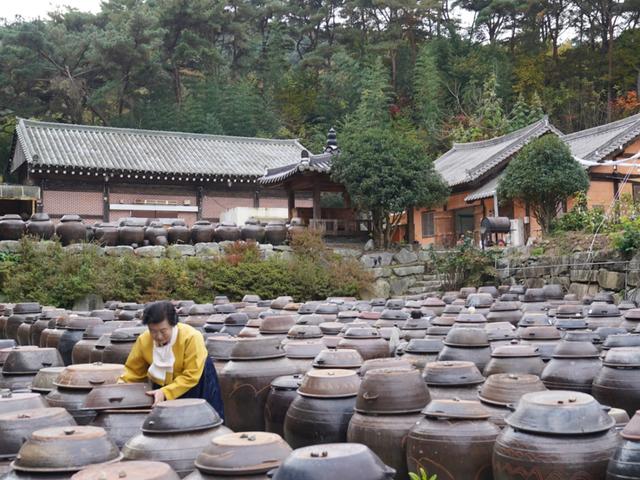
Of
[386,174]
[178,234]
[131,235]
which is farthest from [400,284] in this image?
[131,235]

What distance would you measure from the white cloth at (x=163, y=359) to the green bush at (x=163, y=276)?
9808mm

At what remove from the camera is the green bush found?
13.7 metres

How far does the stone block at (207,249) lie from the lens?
15.9m

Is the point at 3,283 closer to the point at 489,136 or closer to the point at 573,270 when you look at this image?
the point at 573,270

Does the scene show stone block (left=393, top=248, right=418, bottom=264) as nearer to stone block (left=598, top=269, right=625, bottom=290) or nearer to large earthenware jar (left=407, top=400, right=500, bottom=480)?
stone block (left=598, top=269, right=625, bottom=290)

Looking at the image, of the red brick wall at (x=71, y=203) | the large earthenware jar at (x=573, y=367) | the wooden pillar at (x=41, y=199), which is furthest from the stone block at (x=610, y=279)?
the wooden pillar at (x=41, y=199)

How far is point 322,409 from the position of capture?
13.9 ft

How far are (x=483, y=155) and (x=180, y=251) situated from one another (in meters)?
11.1

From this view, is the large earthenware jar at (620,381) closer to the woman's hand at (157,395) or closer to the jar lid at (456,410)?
the jar lid at (456,410)

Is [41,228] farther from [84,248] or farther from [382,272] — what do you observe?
[382,272]

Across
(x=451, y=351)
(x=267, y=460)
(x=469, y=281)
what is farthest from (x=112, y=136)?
(x=267, y=460)

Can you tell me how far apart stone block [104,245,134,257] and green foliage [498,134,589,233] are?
865cm

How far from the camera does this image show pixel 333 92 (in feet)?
112

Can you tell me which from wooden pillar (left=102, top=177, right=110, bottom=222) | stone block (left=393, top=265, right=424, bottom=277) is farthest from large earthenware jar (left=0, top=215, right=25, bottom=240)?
stone block (left=393, top=265, right=424, bottom=277)
